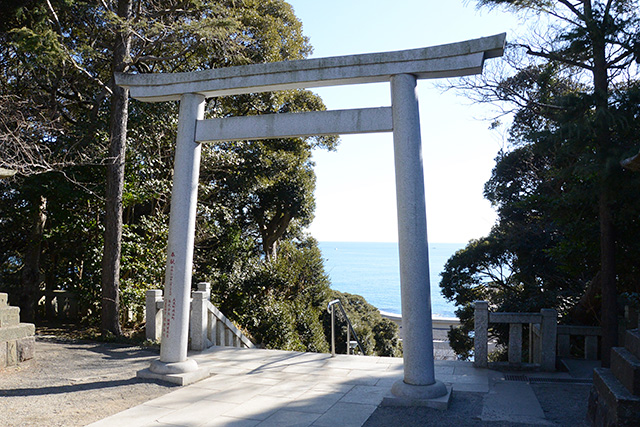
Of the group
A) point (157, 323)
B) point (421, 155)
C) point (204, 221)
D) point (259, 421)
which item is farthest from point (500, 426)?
point (204, 221)

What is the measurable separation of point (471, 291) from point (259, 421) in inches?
437

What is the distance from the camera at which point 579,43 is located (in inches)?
264

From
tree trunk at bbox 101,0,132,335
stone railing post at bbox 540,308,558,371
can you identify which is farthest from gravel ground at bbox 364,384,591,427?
tree trunk at bbox 101,0,132,335

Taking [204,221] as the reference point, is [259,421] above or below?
below

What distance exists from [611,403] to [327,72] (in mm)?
4035

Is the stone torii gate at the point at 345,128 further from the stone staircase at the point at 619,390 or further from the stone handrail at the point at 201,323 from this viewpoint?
the stone handrail at the point at 201,323

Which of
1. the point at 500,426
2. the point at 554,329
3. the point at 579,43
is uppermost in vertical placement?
the point at 579,43

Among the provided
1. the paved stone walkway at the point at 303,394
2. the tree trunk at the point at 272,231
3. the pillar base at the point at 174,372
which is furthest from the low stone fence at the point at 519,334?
the tree trunk at the point at 272,231

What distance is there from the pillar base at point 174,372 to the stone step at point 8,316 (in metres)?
1.84

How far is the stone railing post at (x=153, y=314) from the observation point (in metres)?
8.30

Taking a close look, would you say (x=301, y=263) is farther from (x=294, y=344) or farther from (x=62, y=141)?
(x=62, y=141)

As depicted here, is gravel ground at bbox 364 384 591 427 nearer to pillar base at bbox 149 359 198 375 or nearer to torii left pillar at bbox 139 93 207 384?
pillar base at bbox 149 359 198 375

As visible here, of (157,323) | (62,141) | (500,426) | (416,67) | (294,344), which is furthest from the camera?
(294,344)

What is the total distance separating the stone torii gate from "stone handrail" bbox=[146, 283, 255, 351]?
5.64ft
